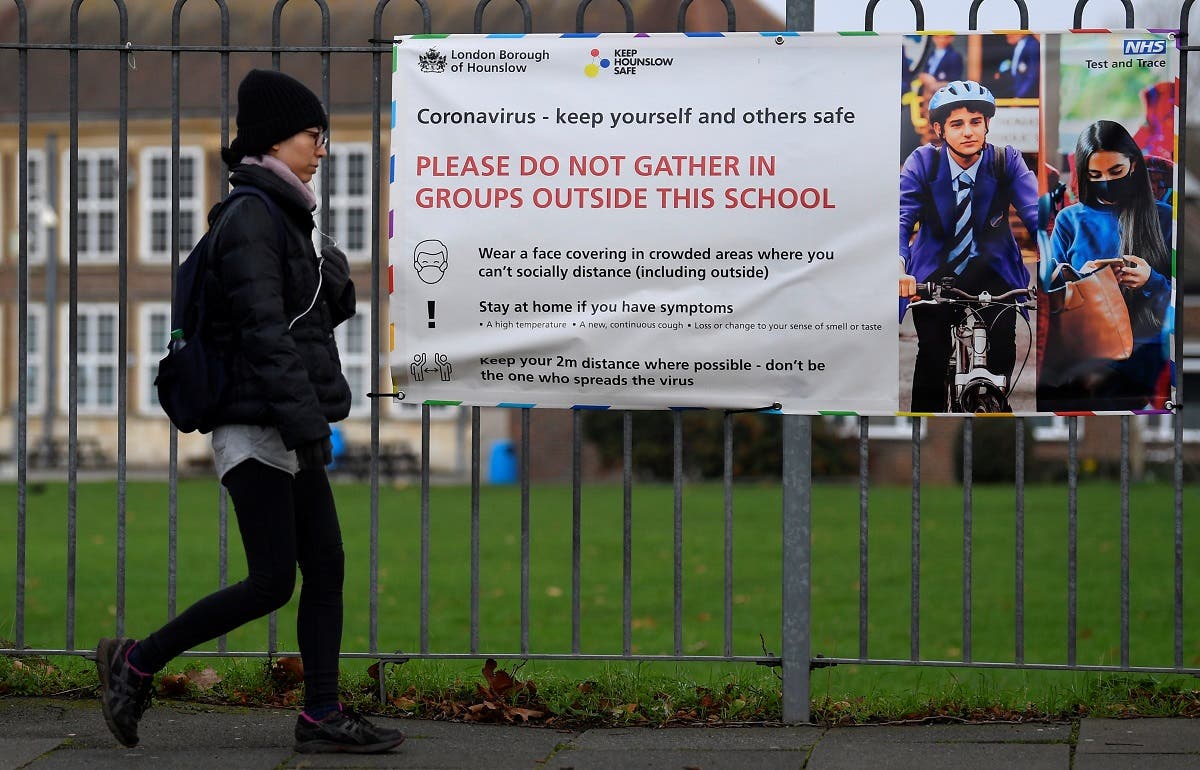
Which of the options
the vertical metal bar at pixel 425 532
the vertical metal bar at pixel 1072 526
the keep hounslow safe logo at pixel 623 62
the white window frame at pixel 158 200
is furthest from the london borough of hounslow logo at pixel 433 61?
the white window frame at pixel 158 200

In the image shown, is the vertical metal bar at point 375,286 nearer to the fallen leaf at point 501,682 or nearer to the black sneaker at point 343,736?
the fallen leaf at point 501,682

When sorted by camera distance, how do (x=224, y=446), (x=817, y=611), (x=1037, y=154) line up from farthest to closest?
1. (x=817, y=611)
2. (x=1037, y=154)
3. (x=224, y=446)

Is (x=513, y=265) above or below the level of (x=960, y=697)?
above

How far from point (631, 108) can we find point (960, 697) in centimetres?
217

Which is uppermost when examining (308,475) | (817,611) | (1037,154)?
(1037,154)

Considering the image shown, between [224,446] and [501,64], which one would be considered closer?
[224,446]

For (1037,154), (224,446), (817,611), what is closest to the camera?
(224,446)

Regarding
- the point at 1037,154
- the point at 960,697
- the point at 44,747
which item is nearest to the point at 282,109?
the point at 44,747

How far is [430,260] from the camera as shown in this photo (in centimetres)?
513

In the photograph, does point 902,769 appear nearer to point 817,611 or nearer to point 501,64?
point 501,64

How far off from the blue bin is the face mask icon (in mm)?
28061

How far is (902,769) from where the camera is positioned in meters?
4.38

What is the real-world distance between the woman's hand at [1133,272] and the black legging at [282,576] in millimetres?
2538

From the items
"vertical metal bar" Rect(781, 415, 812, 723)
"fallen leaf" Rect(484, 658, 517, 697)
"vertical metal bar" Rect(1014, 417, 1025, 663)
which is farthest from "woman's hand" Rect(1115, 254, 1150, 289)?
"fallen leaf" Rect(484, 658, 517, 697)
